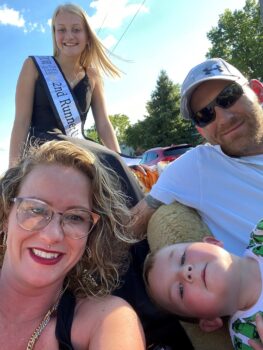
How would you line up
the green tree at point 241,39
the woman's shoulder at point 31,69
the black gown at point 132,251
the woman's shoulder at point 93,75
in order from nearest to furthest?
1. the black gown at point 132,251
2. the woman's shoulder at point 31,69
3. the woman's shoulder at point 93,75
4. the green tree at point 241,39

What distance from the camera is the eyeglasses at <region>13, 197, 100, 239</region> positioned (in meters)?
1.59

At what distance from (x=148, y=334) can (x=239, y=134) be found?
1.39 m

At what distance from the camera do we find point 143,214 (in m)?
2.47

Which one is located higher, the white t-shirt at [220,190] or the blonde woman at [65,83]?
the blonde woman at [65,83]

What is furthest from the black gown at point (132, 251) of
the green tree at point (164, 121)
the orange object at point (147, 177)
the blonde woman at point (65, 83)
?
the green tree at point (164, 121)

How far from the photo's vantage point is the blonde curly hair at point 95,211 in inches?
70.3

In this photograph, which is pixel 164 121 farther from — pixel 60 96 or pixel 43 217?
pixel 43 217

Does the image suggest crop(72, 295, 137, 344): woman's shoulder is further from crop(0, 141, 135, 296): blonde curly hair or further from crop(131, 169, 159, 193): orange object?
crop(131, 169, 159, 193): orange object

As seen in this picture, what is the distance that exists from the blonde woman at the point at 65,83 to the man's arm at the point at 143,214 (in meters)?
0.84

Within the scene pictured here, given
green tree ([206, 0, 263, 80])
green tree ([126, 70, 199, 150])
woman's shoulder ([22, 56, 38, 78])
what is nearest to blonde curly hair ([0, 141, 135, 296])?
woman's shoulder ([22, 56, 38, 78])

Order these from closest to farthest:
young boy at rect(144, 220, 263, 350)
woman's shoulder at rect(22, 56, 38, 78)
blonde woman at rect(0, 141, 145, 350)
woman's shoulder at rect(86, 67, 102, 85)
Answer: blonde woman at rect(0, 141, 145, 350)
young boy at rect(144, 220, 263, 350)
woman's shoulder at rect(22, 56, 38, 78)
woman's shoulder at rect(86, 67, 102, 85)

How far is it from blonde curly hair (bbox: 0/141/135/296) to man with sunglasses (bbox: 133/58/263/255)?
37 centimetres

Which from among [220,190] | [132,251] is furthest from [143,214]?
[220,190]

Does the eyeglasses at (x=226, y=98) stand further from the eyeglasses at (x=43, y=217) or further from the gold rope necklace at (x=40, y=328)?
the gold rope necklace at (x=40, y=328)
